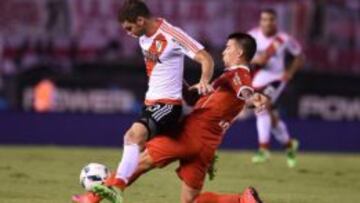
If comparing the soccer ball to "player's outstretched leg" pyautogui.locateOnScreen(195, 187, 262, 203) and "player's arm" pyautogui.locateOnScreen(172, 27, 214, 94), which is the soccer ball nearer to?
"player's outstretched leg" pyautogui.locateOnScreen(195, 187, 262, 203)

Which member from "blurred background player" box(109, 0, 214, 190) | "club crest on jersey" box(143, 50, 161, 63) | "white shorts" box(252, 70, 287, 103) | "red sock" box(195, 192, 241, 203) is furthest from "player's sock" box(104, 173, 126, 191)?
"white shorts" box(252, 70, 287, 103)

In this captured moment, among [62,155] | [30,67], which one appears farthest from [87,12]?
[62,155]

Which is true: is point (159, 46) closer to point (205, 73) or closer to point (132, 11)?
point (132, 11)

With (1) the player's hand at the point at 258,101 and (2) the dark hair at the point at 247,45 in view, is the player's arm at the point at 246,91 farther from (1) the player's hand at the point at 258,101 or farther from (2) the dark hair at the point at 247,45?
(2) the dark hair at the point at 247,45

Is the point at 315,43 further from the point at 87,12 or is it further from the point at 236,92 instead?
the point at 236,92

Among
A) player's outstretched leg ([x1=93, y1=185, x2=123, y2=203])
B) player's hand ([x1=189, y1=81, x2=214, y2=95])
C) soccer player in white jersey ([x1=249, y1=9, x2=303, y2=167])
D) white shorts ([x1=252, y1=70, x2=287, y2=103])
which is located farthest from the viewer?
white shorts ([x1=252, y1=70, x2=287, y2=103])

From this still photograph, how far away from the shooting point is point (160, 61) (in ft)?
28.7

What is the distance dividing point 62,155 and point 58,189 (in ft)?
18.1

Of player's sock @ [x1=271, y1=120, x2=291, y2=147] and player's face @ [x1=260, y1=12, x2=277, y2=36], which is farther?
player's sock @ [x1=271, y1=120, x2=291, y2=147]

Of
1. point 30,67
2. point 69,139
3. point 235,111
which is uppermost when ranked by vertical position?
point 235,111

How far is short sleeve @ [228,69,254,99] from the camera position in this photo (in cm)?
828

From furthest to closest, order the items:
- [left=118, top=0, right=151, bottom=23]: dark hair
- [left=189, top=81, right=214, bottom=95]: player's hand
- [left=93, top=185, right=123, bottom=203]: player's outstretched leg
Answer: [left=118, top=0, right=151, bottom=23]: dark hair, [left=189, top=81, right=214, bottom=95]: player's hand, [left=93, top=185, right=123, bottom=203]: player's outstretched leg

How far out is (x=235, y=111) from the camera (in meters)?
8.57

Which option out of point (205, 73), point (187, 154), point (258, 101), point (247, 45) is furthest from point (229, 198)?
point (247, 45)
